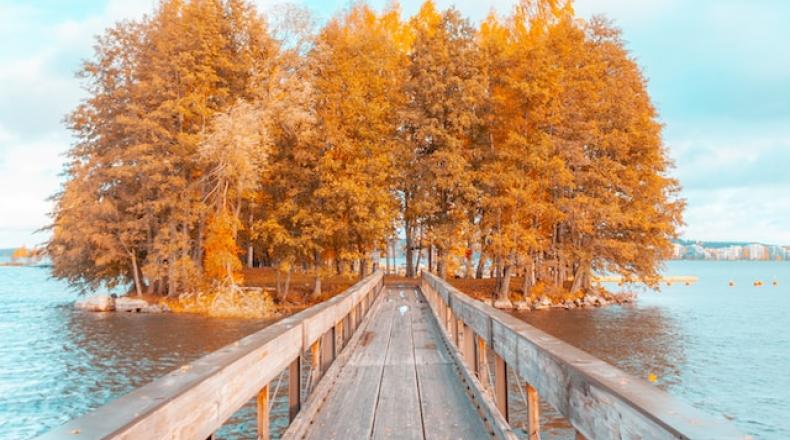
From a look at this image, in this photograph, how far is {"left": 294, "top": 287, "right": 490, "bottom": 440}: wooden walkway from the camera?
179 inches

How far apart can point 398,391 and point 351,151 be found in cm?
2400

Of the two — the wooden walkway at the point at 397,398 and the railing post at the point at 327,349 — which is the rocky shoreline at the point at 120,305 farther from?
the railing post at the point at 327,349

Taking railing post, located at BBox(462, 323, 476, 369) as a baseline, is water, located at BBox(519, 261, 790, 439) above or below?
below

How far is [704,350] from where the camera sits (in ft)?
65.8

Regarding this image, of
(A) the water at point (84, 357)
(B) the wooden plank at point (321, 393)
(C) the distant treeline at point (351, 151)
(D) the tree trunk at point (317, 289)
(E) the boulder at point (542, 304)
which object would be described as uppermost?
(C) the distant treeline at point (351, 151)

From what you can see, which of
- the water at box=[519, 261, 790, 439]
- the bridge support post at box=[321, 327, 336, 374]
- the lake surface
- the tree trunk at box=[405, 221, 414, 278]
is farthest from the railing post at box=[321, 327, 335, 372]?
the tree trunk at box=[405, 221, 414, 278]

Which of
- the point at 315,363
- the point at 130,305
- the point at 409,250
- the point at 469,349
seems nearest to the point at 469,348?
the point at 469,349

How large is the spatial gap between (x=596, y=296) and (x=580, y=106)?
11.8 m

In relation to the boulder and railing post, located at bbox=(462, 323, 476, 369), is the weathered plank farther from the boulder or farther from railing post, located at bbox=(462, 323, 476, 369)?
the boulder

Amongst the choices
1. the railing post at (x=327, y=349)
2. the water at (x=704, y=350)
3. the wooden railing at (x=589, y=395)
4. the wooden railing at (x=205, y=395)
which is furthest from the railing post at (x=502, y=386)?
the water at (x=704, y=350)

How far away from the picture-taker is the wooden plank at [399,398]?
15.0 ft

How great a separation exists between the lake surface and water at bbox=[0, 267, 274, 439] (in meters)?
0.03

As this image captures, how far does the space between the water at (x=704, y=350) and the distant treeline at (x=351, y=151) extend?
177 inches

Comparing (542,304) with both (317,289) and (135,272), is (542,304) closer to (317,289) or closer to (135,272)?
(317,289)
